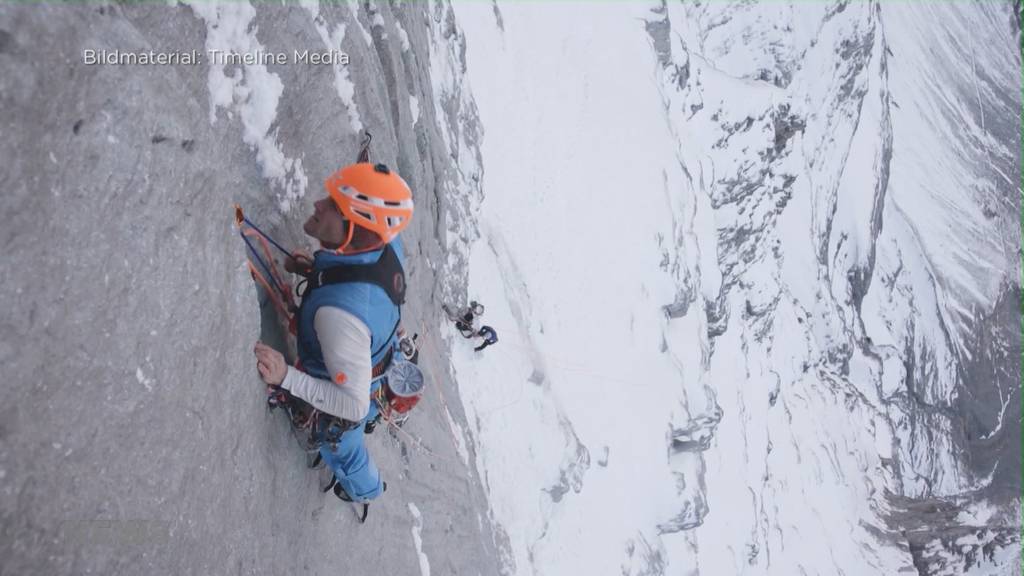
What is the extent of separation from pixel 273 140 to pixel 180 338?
4.99 ft

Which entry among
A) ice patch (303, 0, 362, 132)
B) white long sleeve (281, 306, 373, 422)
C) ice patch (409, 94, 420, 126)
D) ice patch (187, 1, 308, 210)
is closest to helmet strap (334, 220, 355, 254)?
white long sleeve (281, 306, 373, 422)

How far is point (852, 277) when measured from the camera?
38312mm

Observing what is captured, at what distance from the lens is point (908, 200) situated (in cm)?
5069

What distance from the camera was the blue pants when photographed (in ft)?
14.3

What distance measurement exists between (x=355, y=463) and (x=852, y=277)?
126 feet

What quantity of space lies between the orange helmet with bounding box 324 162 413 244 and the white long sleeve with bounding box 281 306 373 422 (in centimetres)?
46

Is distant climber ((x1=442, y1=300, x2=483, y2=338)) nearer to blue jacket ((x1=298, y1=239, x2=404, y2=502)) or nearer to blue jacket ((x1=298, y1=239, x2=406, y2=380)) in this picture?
blue jacket ((x1=298, y1=239, x2=404, y2=502))

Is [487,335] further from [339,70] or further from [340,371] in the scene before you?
[340,371]

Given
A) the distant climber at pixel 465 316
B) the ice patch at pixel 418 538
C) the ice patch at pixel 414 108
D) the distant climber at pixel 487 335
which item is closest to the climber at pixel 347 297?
the ice patch at pixel 418 538

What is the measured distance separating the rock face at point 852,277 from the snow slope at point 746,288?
0.48 feet

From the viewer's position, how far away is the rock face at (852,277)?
2425 centimetres

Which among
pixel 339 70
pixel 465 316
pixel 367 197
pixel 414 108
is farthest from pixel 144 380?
pixel 465 316

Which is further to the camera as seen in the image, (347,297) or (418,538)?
(418,538)

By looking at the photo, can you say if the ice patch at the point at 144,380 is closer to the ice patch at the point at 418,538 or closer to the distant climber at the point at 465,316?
the ice patch at the point at 418,538
